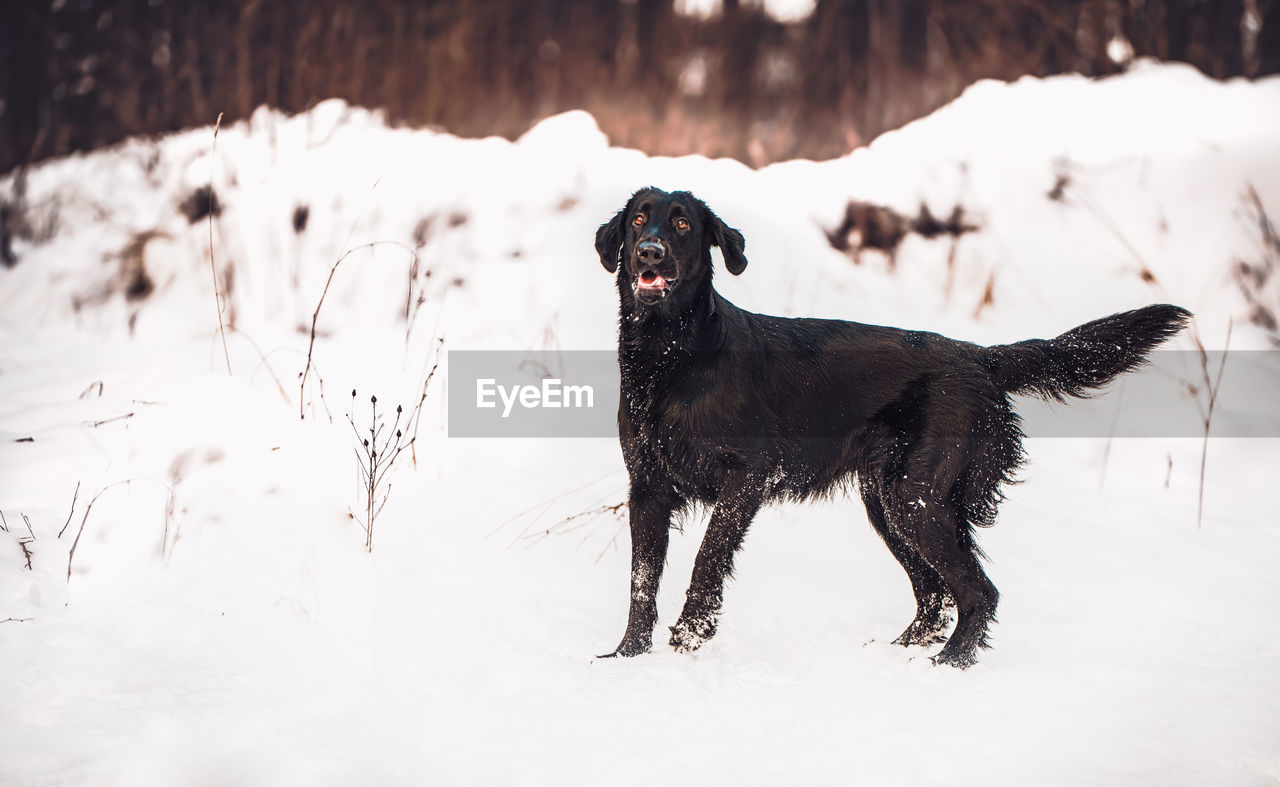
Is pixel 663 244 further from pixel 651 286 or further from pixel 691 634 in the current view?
pixel 691 634

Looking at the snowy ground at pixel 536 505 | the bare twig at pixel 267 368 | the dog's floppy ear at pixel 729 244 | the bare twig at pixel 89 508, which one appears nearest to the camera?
the snowy ground at pixel 536 505

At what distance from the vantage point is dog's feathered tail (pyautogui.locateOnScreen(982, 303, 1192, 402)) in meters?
3.29

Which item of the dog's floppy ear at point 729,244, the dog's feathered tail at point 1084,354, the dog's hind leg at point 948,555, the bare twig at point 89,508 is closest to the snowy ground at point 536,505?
the bare twig at point 89,508

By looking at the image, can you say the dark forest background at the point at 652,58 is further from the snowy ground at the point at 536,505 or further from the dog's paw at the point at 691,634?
the dog's paw at the point at 691,634

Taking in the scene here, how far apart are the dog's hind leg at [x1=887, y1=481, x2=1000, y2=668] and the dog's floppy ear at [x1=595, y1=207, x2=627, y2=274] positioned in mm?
1281

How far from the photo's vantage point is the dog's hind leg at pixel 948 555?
3170 mm

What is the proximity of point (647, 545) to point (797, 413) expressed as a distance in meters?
0.69

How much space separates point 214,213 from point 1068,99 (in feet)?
19.8

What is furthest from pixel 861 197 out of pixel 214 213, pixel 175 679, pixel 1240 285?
pixel 175 679

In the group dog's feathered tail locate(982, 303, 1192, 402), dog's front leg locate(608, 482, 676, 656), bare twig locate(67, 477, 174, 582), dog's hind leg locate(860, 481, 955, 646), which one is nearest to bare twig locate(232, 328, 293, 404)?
bare twig locate(67, 477, 174, 582)

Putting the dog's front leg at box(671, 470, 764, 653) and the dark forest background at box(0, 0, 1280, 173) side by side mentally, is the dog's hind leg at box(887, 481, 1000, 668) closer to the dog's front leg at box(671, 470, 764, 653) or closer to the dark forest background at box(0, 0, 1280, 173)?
the dog's front leg at box(671, 470, 764, 653)

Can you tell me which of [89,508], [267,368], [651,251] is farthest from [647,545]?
[267,368]

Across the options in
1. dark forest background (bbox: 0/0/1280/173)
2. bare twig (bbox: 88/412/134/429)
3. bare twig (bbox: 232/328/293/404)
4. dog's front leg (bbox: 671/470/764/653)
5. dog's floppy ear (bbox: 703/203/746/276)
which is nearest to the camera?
dog's front leg (bbox: 671/470/764/653)

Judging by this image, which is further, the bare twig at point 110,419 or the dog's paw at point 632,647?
the bare twig at point 110,419
